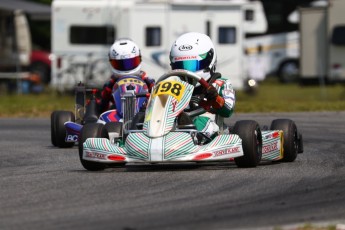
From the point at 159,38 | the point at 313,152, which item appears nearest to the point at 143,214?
the point at 313,152

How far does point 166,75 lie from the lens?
34.8 feet

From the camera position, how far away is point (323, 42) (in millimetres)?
30844

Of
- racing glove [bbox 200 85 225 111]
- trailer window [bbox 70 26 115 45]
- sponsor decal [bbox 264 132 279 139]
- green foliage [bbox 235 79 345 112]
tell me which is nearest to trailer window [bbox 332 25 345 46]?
green foliage [bbox 235 79 345 112]

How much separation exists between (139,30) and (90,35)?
6.09 ft

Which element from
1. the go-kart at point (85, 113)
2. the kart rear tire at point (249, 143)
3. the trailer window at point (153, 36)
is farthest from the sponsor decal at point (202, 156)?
the trailer window at point (153, 36)

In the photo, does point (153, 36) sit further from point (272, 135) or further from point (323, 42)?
point (272, 135)

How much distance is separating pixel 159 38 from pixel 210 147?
19231 millimetres

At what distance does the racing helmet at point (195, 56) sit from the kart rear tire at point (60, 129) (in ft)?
10.7

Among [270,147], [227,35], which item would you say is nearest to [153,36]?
[227,35]

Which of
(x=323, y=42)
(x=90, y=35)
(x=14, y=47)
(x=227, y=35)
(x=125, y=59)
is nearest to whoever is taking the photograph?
(x=125, y=59)

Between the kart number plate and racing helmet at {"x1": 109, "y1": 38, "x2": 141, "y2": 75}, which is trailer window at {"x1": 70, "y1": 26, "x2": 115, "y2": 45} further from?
A: the kart number plate

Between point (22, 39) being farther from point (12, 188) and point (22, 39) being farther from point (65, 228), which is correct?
point (65, 228)

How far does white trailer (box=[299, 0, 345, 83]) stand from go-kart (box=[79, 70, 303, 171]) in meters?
19.2

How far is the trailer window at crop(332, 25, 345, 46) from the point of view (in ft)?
97.8
